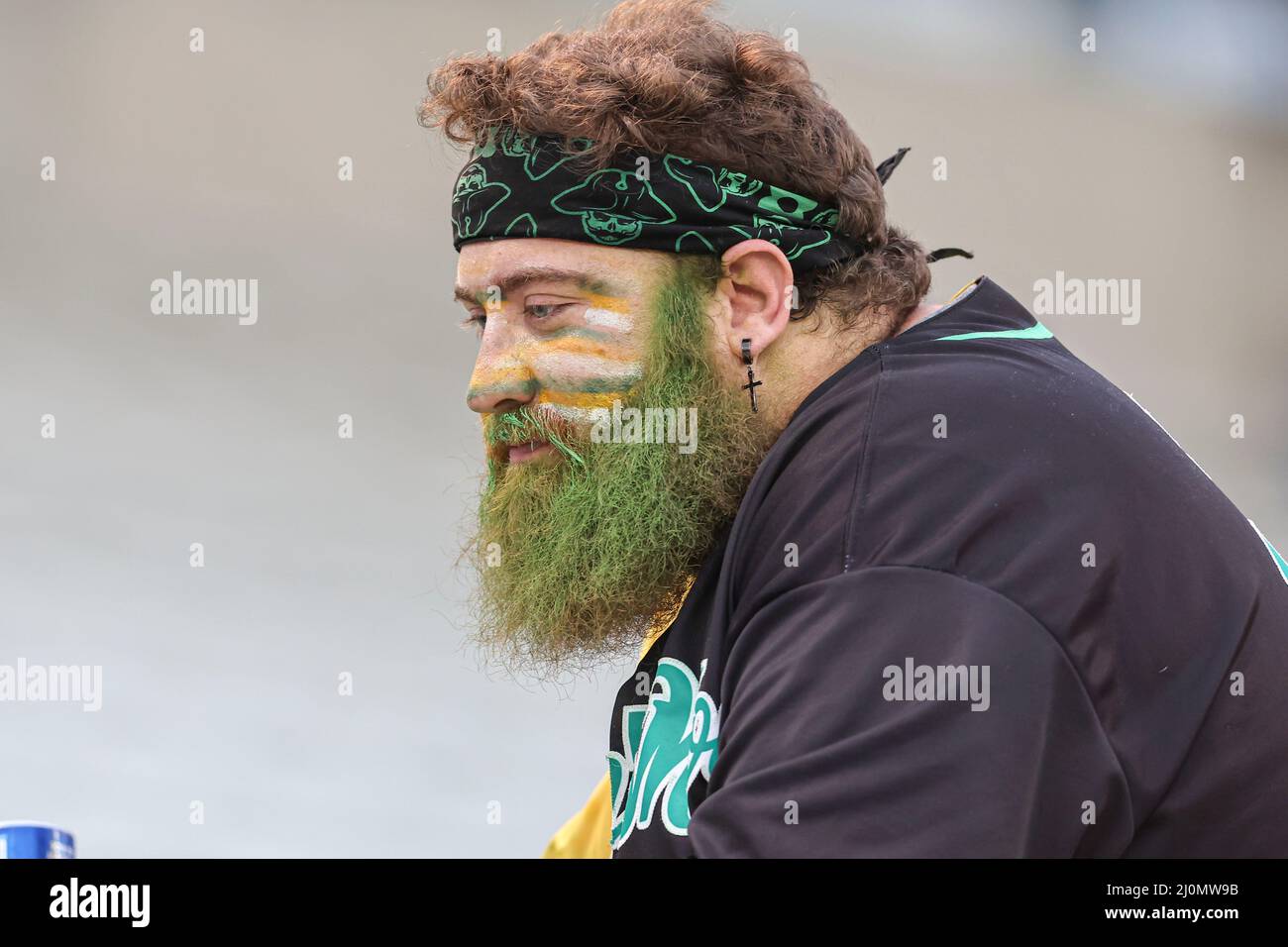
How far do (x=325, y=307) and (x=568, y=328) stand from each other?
211 cm

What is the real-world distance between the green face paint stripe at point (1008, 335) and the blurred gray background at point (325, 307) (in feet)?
5.80

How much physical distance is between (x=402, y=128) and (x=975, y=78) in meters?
1.31

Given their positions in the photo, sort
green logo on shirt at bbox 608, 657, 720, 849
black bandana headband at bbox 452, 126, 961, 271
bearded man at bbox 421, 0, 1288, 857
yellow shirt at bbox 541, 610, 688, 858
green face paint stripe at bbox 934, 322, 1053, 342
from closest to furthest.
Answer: bearded man at bbox 421, 0, 1288, 857, green logo on shirt at bbox 608, 657, 720, 849, green face paint stripe at bbox 934, 322, 1053, 342, black bandana headband at bbox 452, 126, 961, 271, yellow shirt at bbox 541, 610, 688, 858

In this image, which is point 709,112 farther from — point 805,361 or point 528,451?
point 528,451

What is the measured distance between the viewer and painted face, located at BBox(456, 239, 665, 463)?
4.53 feet

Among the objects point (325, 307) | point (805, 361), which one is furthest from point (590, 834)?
point (325, 307)

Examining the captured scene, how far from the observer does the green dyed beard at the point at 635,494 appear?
1392 mm

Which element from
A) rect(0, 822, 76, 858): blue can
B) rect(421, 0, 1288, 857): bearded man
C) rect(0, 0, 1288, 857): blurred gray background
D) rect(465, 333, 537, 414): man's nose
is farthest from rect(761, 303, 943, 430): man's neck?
rect(0, 0, 1288, 857): blurred gray background

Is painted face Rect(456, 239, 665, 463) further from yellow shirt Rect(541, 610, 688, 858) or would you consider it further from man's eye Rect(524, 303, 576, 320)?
yellow shirt Rect(541, 610, 688, 858)

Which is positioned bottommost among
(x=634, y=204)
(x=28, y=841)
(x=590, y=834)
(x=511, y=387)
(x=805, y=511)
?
(x=590, y=834)

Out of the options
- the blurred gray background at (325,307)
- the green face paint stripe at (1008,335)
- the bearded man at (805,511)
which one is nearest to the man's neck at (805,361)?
the bearded man at (805,511)

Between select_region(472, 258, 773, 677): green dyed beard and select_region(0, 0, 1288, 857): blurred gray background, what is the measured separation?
1.62 m

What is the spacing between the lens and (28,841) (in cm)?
98
